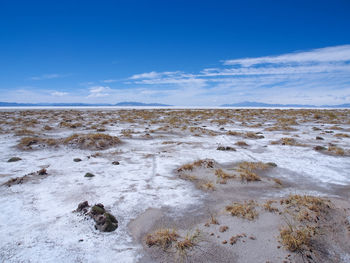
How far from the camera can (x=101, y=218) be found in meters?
4.73

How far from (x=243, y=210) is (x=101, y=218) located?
10.9 ft

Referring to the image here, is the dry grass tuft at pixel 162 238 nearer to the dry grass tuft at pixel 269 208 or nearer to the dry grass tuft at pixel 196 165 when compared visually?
the dry grass tuft at pixel 269 208

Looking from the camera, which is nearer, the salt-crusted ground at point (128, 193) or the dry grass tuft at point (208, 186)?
the salt-crusted ground at point (128, 193)

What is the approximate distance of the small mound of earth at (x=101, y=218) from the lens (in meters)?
4.58

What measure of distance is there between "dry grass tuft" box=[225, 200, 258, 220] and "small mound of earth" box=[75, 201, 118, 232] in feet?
8.99

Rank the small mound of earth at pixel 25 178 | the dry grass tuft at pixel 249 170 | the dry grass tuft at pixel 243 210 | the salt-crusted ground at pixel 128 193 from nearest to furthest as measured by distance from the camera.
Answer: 1. the salt-crusted ground at pixel 128 193
2. the dry grass tuft at pixel 243 210
3. the small mound of earth at pixel 25 178
4. the dry grass tuft at pixel 249 170

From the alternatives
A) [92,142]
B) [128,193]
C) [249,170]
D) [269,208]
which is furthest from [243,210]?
[92,142]

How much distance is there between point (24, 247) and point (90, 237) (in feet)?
3.77

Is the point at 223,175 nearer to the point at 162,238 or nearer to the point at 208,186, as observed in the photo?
Result: the point at 208,186

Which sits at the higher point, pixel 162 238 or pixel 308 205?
pixel 308 205

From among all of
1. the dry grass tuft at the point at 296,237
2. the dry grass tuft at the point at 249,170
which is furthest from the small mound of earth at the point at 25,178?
the dry grass tuft at the point at 296,237

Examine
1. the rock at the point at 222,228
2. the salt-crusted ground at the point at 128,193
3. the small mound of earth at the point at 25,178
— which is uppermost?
the small mound of earth at the point at 25,178

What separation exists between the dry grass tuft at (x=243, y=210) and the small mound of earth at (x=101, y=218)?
2.74 metres

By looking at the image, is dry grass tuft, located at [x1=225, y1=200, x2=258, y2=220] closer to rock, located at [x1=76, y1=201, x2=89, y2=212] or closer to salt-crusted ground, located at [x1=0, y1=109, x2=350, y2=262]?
salt-crusted ground, located at [x1=0, y1=109, x2=350, y2=262]
